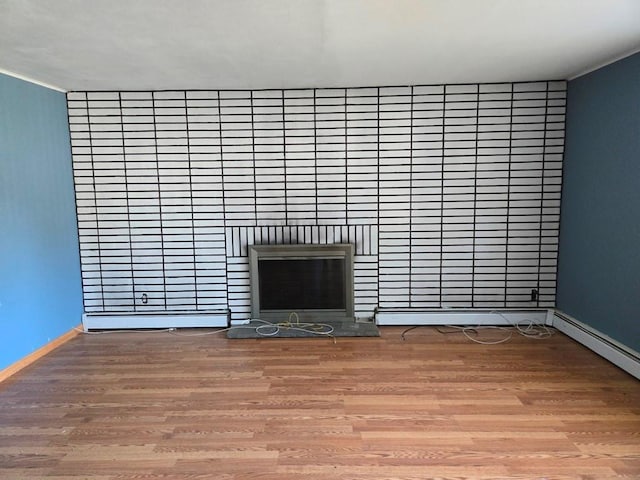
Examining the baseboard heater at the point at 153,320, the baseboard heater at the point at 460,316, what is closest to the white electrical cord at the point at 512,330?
the baseboard heater at the point at 460,316

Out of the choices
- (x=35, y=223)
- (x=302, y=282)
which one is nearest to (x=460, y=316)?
(x=302, y=282)

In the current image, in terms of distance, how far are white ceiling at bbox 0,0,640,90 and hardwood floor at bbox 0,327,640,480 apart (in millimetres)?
2025

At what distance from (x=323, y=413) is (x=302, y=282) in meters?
1.56

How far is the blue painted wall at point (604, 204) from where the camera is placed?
9.20 ft

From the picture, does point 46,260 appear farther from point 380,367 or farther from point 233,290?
point 380,367

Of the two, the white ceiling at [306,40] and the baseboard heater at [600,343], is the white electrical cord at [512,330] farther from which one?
the white ceiling at [306,40]

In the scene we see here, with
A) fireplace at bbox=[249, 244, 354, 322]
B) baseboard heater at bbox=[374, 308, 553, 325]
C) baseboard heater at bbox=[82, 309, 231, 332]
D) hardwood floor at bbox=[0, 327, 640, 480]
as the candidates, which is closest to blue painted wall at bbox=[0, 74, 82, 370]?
baseboard heater at bbox=[82, 309, 231, 332]

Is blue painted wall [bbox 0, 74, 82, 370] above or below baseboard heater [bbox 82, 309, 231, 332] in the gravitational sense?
above

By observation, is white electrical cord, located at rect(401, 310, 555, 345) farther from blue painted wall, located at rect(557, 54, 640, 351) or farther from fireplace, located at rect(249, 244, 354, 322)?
fireplace, located at rect(249, 244, 354, 322)

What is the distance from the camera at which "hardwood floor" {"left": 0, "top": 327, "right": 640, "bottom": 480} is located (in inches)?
77.5

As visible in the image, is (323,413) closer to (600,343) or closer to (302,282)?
(302,282)

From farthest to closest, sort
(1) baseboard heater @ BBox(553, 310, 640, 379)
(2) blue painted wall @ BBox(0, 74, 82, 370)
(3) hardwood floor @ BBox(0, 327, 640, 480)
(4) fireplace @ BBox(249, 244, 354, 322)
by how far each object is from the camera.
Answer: (4) fireplace @ BBox(249, 244, 354, 322) → (2) blue painted wall @ BBox(0, 74, 82, 370) → (1) baseboard heater @ BBox(553, 310, 640, 379) → (3) hardwood floor @ BBox(0, 327, 640, 480)

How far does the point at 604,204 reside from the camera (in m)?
3.08

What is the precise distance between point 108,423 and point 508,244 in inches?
127
